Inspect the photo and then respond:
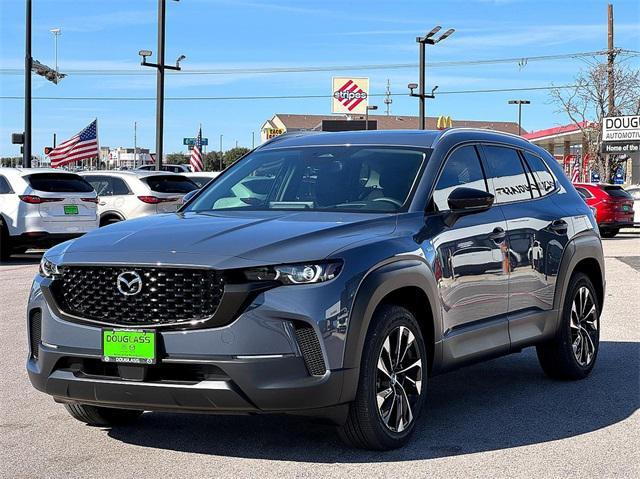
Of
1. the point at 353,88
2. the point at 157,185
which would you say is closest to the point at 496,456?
the point at 157,185

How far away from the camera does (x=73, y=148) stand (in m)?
31.9

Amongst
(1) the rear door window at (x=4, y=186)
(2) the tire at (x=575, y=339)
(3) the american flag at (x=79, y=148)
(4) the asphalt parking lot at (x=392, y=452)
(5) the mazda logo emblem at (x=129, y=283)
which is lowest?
(4) the asphalt parking lot at (x=392, y=452)

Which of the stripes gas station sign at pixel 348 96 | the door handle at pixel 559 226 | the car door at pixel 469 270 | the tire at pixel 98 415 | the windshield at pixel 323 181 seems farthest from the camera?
the stripes gas station sign at pixel 348 96

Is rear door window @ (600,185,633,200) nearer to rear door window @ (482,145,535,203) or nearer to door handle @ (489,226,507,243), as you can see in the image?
rear door window @ (482,145,535,203)

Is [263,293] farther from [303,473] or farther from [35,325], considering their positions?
[35,325]

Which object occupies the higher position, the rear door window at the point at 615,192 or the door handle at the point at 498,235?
the rear door window at the point at 615,192

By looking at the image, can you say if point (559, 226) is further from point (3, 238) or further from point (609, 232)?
point (609, 232)

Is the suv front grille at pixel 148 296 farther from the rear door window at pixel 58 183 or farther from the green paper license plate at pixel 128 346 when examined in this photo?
the rear door window at pixel 58 183

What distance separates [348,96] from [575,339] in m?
80.8

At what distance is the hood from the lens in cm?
504

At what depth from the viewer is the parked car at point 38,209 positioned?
18.2 metres

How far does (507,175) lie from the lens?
7.32 metres

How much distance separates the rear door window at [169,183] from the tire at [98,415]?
15.3m

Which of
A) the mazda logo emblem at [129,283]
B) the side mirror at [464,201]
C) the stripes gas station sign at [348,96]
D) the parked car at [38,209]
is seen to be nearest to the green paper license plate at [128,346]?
the mazda logo emblem at [129,283]
